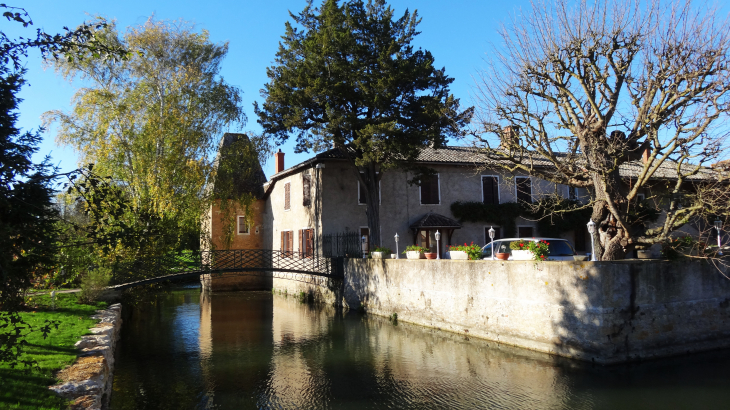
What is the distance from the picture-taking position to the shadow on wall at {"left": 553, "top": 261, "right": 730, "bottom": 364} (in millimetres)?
10391

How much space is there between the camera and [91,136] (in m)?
17.7

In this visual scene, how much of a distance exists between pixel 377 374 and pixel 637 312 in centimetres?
552

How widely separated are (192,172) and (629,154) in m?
14.2

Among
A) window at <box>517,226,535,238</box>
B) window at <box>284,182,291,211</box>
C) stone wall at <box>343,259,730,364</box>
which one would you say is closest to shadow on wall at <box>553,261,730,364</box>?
stone wall at <box>343,259,730,364</box>

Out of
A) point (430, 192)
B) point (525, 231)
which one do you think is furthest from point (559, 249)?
point (525, 231)

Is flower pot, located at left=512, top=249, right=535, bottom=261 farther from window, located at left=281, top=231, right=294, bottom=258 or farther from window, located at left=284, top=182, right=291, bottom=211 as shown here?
window, located at left=284, top=182, right=291, bottom=211

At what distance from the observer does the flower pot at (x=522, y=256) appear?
12.0m

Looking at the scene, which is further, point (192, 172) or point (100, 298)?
point (192, 172)

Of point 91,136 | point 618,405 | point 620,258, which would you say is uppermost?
point 91,136

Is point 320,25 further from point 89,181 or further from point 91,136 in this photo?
point 89,181

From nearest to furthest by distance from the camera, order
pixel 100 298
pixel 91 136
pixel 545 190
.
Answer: pixel 100 298 < pixel 91 136 < pixel 545 190

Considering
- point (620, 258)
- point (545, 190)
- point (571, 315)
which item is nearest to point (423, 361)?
point (571, 315)

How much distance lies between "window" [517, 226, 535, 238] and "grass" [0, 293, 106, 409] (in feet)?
57.6

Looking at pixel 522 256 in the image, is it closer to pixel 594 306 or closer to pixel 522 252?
pixel 522 252
